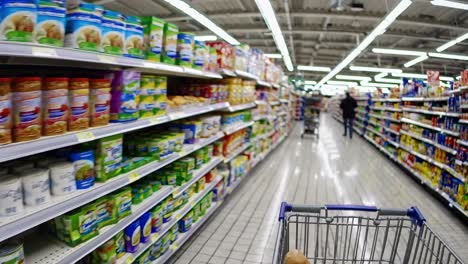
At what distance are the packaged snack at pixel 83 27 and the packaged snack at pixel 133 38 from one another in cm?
25

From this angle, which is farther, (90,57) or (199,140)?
(199,140)

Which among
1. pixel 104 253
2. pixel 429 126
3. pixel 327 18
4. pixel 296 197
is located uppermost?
pixel 327 18

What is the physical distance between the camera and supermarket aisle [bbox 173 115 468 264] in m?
2.96

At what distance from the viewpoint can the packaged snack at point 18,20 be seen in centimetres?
111

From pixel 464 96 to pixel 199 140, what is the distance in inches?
157

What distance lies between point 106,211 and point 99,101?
Result: 2.21ft

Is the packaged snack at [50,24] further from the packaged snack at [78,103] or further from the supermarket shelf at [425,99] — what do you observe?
the supermarket shelf at [425,99]

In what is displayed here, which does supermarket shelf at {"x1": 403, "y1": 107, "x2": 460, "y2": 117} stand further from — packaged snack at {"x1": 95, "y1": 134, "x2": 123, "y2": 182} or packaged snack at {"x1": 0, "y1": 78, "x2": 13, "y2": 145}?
packaged snack at {"x1": 0, "y1": 78, "x2": 13, "y2": 145}

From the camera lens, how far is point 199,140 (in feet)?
10.3

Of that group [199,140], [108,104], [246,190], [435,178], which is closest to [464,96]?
[435,178]

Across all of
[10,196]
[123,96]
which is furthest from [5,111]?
[123,96]

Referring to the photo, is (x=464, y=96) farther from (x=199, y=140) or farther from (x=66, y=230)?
(x=66, y=230)

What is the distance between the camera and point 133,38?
184 cm

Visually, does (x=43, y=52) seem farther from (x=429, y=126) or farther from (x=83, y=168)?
(x=429, y=126)
